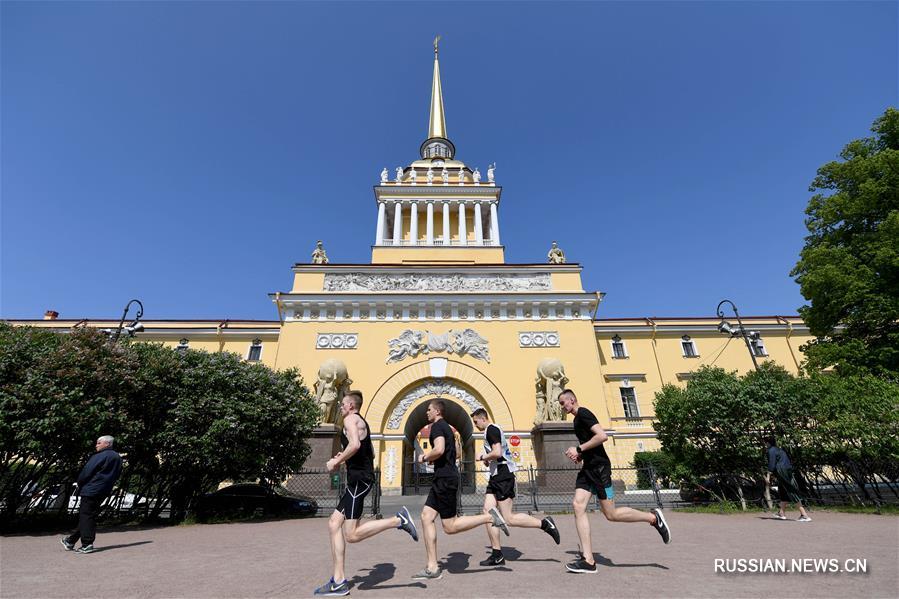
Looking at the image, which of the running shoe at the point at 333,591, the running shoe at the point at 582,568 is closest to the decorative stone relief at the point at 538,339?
the running shoe at the point at 582,568

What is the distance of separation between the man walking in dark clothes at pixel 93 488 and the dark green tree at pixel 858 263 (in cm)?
2161

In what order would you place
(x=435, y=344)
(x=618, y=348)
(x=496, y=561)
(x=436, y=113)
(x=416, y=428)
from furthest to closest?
1. (x=436, y=113)
2. (x=618, y=348)
3. (x=416, y=428)
4. (x=435, y=344)
5. (x=496, y=561)

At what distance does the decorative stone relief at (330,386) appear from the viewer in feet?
55.8

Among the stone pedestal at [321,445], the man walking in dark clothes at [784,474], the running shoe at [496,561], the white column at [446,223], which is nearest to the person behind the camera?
the running shoe at [496,561]

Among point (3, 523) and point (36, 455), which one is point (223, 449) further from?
point (3, 523)

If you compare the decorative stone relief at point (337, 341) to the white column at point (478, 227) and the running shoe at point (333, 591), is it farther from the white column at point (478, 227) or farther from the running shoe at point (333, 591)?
the running shoe at point (333, 591)

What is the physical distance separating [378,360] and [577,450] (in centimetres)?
1580

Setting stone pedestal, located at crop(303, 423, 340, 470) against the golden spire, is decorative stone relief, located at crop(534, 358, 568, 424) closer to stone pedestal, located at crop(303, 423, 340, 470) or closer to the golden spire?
stone pedestal, located at crop(303, 423, 340, 470)

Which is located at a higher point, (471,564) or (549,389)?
(549,389)

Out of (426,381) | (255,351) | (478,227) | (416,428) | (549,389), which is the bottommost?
(416,428)

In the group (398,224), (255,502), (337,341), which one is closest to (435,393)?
(337,341)

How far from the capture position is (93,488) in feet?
22.4

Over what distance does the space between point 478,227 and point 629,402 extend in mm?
15204

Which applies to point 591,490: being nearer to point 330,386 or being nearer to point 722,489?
point 722,489
